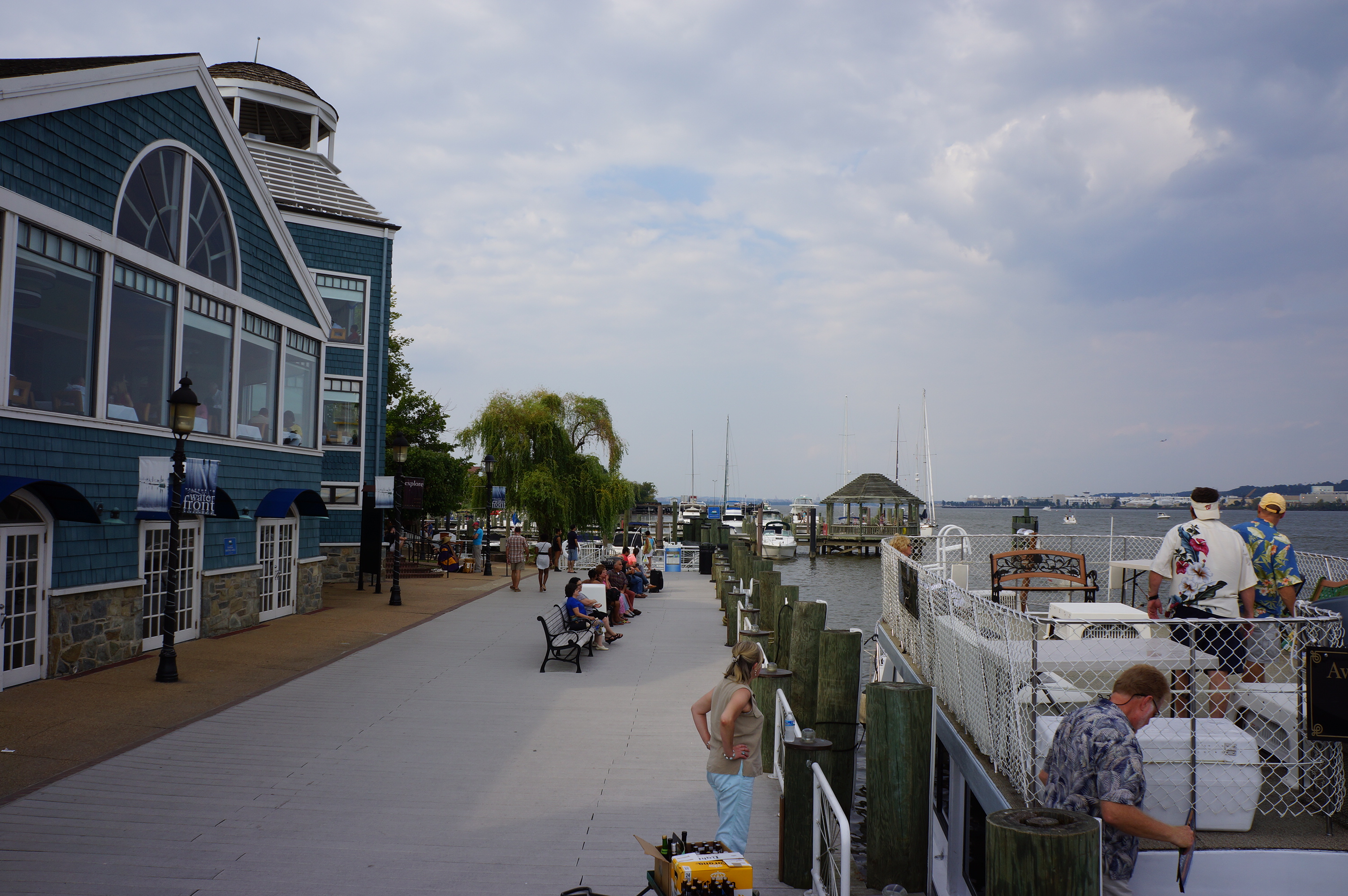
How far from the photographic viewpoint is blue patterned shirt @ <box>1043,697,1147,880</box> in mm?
3984

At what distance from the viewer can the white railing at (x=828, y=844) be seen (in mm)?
4332

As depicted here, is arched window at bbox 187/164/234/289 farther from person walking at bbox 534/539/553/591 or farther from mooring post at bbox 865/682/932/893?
mooring post at bbox 865/682/932/893

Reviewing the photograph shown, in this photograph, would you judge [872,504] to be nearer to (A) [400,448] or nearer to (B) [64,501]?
(A) [400,448]

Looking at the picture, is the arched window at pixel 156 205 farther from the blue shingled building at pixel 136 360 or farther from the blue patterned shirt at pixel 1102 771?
the blue patterned shirt at pixel 1102 771

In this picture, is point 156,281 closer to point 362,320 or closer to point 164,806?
Answer: point 164,806

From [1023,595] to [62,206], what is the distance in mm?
11993

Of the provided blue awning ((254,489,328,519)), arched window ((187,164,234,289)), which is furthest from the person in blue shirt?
arched window ((187,164,234,289))

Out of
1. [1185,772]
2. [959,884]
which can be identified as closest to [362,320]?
[959,884]

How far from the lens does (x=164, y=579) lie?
43.8 feet

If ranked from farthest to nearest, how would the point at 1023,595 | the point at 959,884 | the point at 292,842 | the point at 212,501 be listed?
the point at 212,501 → the point at 1023,595 → the point at 959,884 → the point at 292,842

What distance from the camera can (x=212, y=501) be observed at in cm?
1394

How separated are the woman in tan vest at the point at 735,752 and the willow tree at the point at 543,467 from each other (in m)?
28.3

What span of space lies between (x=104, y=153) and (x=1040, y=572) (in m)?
12.6

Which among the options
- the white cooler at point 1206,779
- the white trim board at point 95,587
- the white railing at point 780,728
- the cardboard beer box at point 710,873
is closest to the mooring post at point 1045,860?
the cardboard beer box at point 710,873
